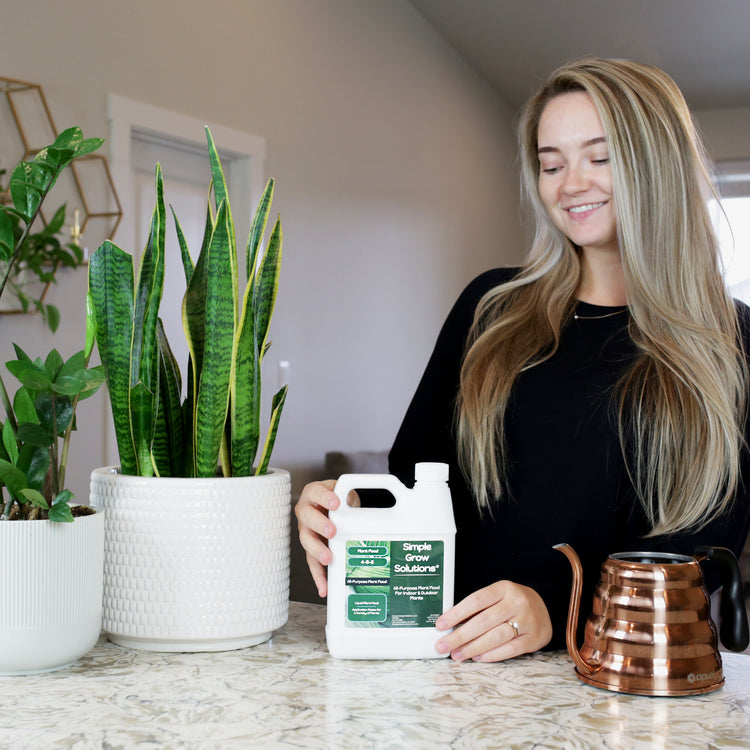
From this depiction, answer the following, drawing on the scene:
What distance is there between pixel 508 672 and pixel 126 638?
15.9 inches

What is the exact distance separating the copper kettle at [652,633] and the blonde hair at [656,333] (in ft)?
1.00

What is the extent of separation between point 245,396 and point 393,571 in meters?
0.25

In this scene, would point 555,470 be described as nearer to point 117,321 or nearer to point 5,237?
point 117,321

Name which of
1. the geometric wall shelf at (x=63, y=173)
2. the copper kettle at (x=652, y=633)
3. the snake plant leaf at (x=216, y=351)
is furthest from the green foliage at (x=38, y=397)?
the geometric wall shelf at (x=63, y=173)

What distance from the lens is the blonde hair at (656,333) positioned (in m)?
1.19

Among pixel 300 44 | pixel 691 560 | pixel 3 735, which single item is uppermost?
pixel 300 44

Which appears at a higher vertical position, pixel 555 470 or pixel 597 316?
pixel 597 316

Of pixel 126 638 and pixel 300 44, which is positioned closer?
pixel 126 638

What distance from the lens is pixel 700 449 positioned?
1185 mm

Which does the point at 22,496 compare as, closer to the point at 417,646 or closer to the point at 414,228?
the point at 417,646

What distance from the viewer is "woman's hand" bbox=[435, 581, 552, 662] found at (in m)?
0.93

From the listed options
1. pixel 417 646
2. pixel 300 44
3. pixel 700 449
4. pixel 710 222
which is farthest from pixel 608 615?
pixel 300 44

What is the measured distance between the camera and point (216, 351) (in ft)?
3.09

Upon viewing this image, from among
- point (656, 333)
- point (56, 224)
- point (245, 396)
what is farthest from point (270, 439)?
point (56, 224)
